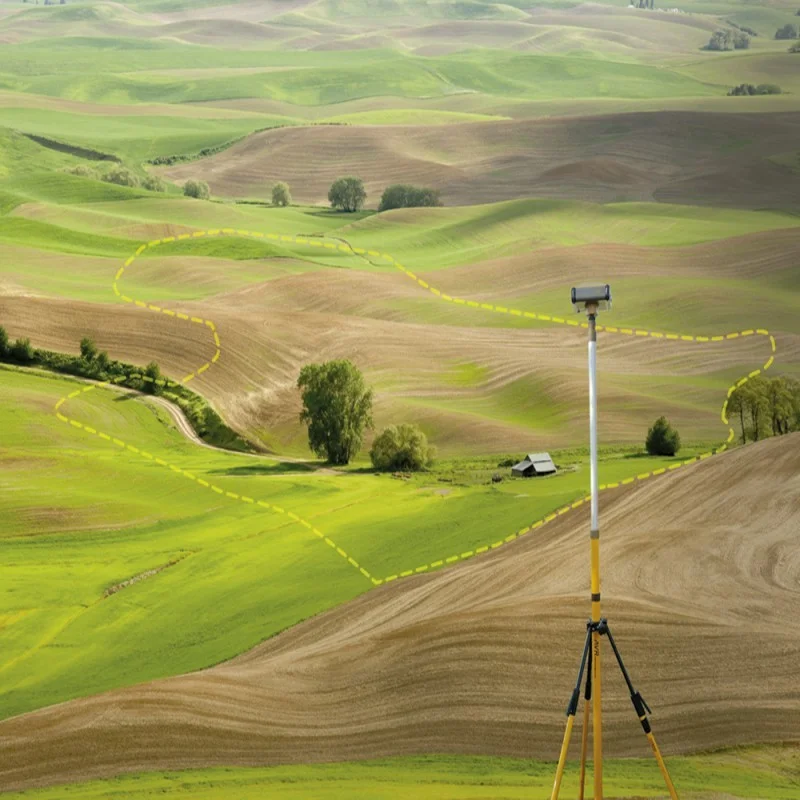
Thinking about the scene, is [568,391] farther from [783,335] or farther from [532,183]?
[532,183]

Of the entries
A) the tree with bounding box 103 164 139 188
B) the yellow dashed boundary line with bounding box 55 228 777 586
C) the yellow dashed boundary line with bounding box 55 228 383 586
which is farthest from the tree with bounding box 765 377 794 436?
the tree with bounding box 103 164 139 188

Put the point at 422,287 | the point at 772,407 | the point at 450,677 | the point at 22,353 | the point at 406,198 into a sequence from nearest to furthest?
the point at 450,677 → the point at 772,407 → the point at 22,353 → the point at 422,287 → the point at 406,198

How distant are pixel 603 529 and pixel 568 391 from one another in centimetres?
2959

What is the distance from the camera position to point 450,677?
3550 cm

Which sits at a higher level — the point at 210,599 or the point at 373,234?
the point at 373,234

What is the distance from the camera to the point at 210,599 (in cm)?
4641

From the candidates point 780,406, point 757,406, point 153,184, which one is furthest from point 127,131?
point 780,406

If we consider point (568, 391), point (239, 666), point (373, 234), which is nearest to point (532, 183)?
point (373, 234)

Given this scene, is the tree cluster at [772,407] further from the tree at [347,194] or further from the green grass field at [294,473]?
the tree at [347,194]

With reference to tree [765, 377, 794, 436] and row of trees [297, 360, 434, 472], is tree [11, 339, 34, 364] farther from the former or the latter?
tree [765, 377, 794, 436]

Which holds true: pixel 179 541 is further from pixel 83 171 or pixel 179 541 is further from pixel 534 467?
pixel 83 171

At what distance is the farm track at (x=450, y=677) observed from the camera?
109 feet

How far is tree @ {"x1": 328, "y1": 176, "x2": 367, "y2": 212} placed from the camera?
14538 cm

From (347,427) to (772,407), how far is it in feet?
56.8
